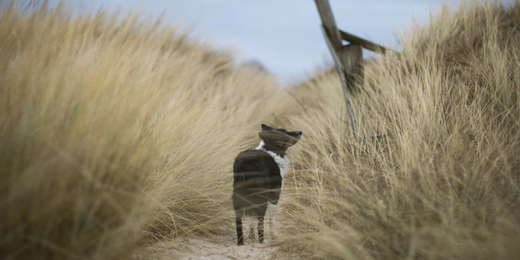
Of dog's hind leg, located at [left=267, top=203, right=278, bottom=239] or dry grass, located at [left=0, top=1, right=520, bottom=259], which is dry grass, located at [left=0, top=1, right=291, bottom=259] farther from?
dog's hind leg, located at [left=267, top=203, right=278, bottom=239]

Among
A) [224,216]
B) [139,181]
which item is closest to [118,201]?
[139,181]

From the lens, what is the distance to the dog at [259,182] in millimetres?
1252

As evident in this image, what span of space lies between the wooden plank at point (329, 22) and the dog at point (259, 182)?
172cm

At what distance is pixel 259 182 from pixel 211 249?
433mm

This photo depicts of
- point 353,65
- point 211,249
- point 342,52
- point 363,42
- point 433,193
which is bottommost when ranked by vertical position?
point 211,249

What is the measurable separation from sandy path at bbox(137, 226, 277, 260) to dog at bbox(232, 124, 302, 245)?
0.18 feet

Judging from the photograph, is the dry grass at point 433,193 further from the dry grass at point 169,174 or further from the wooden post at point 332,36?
the wooden post at point 332,36

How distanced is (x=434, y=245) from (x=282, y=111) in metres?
3.07

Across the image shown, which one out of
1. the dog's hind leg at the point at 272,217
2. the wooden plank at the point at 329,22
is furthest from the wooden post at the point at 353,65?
the dog's hind leg at the point at 272,217

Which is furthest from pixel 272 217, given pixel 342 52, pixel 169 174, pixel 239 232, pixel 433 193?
pixel 342 52

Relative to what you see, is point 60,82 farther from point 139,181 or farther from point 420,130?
point 420,130

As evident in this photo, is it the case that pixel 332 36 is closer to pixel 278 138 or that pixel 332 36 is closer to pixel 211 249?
pixel 278 138

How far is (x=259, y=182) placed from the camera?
1.28 meters

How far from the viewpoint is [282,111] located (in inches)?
151
